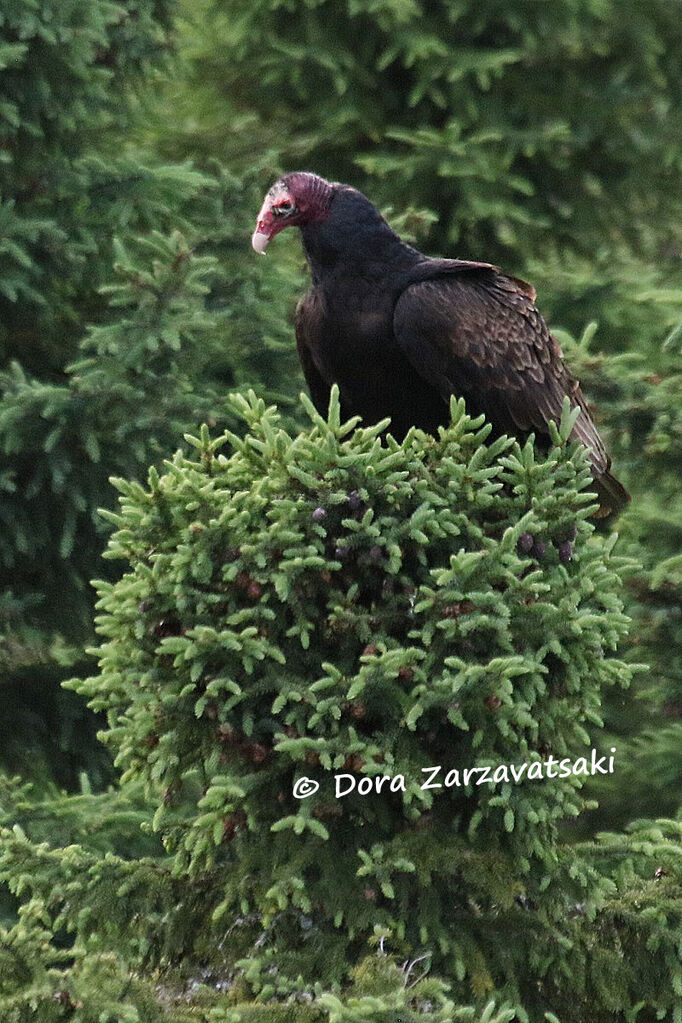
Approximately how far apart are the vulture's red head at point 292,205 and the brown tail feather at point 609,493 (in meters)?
1.22

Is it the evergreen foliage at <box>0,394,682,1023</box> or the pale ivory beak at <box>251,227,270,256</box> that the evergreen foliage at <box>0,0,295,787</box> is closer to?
the pale ivory beak at <box>251,227,270,256</box>

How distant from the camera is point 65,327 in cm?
578

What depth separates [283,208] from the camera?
169 inches

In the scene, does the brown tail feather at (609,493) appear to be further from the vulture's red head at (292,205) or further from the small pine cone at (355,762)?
the small pine cone at (355,762)

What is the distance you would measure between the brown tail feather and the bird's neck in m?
0.92

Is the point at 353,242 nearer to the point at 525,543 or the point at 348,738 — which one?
the point at 525,543

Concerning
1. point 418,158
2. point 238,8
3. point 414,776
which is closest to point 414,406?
point 414,776

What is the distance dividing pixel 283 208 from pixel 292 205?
36mm

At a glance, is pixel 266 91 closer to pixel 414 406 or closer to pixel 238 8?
pixel 238 8

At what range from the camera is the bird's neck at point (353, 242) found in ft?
14.3

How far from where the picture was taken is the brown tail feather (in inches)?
179

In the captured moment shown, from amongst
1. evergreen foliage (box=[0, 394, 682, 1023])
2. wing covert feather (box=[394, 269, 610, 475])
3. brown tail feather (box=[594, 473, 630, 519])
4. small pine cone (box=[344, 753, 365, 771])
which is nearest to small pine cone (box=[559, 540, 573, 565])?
evergreen foliage (box=[0, 394, 682, 1023])

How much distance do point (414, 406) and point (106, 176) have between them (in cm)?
185

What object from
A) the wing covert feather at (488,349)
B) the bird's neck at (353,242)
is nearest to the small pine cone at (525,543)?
the wing covert feather at (488,349)
